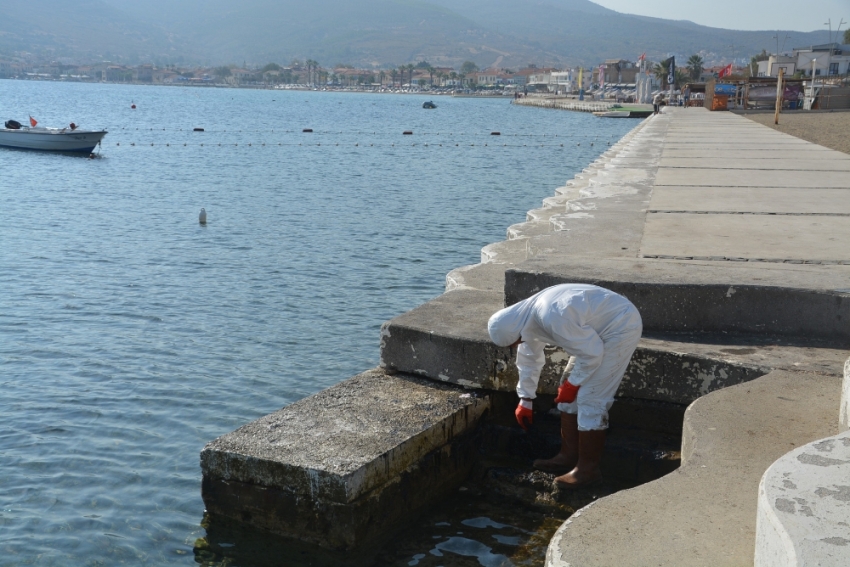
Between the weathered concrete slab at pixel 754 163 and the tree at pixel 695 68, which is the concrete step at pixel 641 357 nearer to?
the weathered concrete slab at pixel 754 163

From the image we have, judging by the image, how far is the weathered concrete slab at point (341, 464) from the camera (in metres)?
4.75

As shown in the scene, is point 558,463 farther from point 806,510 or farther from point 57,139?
point 57,139

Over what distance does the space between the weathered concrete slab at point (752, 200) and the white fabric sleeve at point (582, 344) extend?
5243mm

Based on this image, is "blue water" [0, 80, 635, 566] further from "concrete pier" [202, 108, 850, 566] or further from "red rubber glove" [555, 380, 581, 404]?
"red rubber glove" [555, 380, 581, 404]

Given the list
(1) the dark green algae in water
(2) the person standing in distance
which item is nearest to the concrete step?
(2) the person standing in distance

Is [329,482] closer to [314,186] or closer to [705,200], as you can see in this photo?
[705,200]

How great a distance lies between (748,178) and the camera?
1336 centimetres

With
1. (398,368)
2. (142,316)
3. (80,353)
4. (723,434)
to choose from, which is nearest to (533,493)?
(398,368)

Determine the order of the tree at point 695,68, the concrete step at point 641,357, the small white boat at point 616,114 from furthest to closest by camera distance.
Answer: the tree at point 695,68 < the small white boat at point 616,114 < the concrete step at point 641,357

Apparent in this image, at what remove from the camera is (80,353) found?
9.67m

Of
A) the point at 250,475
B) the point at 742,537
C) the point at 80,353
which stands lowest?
the point at 80,353

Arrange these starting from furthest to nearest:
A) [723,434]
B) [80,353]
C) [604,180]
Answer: [604,180]
[80,353]
[723,434]

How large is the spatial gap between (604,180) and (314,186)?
15.3m

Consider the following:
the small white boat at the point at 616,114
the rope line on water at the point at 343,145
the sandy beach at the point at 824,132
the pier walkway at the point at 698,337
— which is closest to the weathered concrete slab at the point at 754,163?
the pier walkway at the point at 698,337
